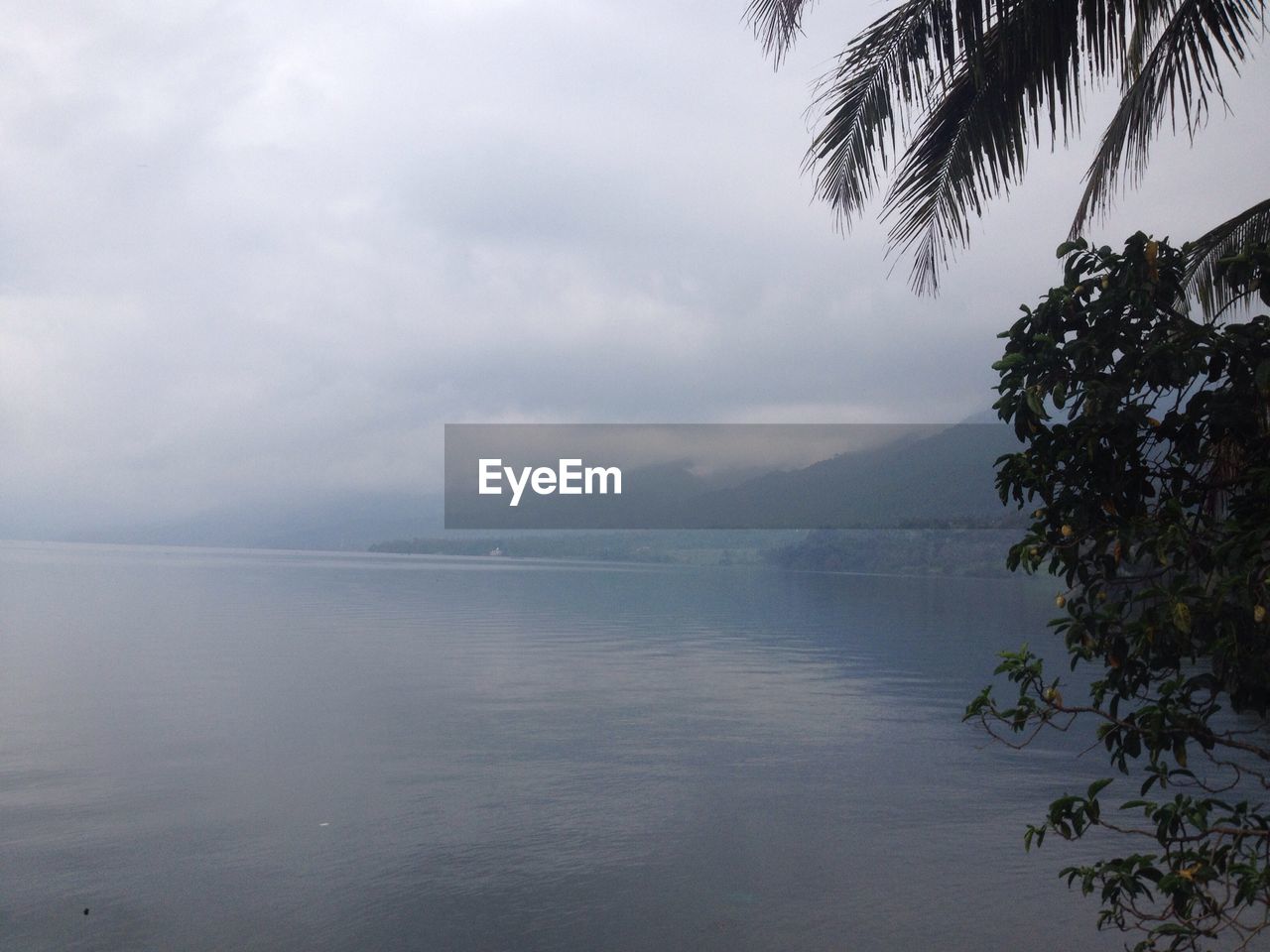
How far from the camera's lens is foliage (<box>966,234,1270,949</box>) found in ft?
9.53

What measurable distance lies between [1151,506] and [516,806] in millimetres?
6032

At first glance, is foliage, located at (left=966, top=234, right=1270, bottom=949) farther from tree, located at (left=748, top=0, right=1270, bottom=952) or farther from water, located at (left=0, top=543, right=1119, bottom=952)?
water, located at (left=0, top=543, right=1119, bottom=952)

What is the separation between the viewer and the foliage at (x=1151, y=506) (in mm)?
2906

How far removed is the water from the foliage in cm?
283

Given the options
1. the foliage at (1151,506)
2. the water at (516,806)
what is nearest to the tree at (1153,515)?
the foliage at (1151,506)

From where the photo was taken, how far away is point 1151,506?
10.9ft

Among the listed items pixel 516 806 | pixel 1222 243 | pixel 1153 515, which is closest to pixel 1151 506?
pixel 1153 515

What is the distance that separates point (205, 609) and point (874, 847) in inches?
1144

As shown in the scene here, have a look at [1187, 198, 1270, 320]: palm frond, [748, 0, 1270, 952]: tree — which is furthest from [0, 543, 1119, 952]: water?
[1187, 198, 1270, 320]: palm frond

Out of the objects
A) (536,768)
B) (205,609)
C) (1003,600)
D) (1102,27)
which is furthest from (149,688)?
(1003,600)

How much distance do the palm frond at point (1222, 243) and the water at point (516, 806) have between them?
12.7 ft

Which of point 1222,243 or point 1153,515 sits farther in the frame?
point 1222,243

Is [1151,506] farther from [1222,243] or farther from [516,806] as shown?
[516,806]

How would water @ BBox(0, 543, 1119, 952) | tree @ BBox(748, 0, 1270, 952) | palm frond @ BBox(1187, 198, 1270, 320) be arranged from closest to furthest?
tree @ BBox(748, 0, 1270, 952) → water @ BBox(0, 543, 1119, 952) → palm frond @ BBox(1187, 198, 1270, 320)
